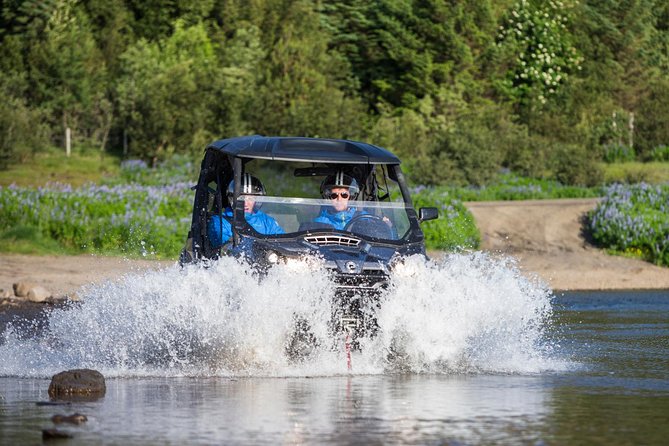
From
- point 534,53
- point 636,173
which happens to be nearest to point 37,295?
point 636,173

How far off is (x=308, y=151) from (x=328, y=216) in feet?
1.96

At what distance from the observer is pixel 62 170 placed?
34.7m

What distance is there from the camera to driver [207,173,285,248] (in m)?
12.4

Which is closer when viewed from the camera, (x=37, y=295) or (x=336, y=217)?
(x=336, y=217)

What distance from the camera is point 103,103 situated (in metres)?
40.7

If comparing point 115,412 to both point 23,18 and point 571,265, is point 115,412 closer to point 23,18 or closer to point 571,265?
point 571,265

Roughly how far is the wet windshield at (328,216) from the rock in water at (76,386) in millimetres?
2663

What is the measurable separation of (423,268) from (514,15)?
37921mm

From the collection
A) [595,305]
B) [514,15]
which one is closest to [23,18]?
[514,15]

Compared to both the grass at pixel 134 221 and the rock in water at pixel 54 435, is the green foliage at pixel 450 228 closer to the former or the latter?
the grass at pixel 134 221

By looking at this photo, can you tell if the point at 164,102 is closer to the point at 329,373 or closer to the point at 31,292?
the point at 31,292

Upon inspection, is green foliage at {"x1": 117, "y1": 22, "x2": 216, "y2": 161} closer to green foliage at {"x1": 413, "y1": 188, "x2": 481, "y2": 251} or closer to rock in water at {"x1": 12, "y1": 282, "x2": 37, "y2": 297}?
green foliage at {"x1": 413, "y1": 188, "x2": 481, "y2": 251}

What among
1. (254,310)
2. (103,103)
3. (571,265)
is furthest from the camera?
(103,103)

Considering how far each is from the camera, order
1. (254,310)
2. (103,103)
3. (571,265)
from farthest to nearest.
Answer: (103,103)
(571,265)
(254,310)
